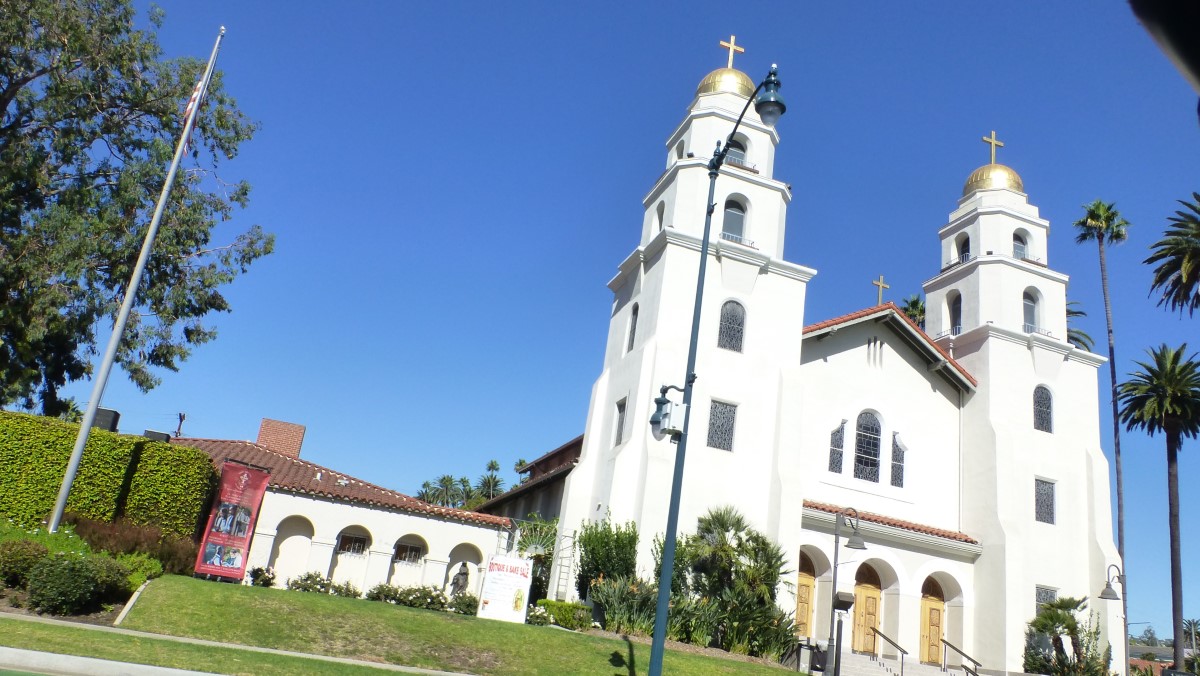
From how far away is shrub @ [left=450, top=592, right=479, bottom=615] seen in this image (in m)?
23.6

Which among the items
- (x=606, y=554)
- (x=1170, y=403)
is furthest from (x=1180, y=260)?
(x=606, y=554)

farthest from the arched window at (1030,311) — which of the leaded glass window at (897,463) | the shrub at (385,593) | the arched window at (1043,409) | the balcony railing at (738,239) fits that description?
the shrub at (385,593)

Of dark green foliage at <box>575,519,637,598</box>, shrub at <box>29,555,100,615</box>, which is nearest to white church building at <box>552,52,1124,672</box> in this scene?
dark green foliage at <box>575,519,637,598</box>

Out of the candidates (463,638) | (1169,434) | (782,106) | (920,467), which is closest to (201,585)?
(463,638)

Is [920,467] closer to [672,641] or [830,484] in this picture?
[830,484]

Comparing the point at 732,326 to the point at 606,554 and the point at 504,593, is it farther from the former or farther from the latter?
the point at 504,593

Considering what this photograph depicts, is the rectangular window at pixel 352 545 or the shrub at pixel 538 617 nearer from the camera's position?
the shrub at pixel 538 617

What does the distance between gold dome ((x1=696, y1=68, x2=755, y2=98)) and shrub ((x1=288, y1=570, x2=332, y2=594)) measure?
2087 centimetres

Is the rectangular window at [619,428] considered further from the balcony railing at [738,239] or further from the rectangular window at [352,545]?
the rectangular window at [352,545]

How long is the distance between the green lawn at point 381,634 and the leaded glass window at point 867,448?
11283mm

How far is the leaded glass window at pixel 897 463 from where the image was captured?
30.8 metres

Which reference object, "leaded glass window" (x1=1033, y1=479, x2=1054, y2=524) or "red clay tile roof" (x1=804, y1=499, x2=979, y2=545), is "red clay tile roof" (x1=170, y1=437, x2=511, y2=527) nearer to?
"red clay tile roof" (x1=804, y1=499, x2=979, y2=545)

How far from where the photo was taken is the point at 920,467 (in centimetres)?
3125

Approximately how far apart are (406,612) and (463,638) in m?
2.14
